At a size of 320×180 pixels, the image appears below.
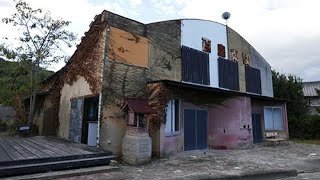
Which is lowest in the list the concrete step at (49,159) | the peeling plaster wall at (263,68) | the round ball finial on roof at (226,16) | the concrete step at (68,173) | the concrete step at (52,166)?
the concrete step at (68,173)

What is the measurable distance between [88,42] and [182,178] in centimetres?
697

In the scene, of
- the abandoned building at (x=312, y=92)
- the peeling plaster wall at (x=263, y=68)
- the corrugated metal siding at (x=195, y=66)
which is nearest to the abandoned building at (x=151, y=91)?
the corrugated metal siding at (x=195, y=66)

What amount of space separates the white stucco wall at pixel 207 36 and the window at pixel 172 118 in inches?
132

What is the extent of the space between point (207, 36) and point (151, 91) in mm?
5555

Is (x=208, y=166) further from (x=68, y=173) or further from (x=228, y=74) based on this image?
(x=228, y=74)

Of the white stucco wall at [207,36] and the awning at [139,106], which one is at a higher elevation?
the white stucco wall at [207,36]

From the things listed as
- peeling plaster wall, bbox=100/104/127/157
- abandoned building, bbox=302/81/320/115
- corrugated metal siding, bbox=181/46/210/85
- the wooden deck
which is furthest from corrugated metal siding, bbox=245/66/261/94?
abandoned building, bbox=302/81/320/115

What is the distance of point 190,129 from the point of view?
1162cm

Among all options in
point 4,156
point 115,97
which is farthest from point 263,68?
point 4,156

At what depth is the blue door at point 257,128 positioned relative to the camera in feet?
49.2

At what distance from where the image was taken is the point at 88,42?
10.7m

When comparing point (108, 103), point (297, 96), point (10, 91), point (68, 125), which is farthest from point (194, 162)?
point (297, 96)

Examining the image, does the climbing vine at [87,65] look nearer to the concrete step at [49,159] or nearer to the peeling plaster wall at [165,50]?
the peeling plaster wall at [165,50]

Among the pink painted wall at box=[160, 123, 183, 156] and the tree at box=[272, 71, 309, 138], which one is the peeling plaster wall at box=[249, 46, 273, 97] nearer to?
the tree at box=[272, 71, 309, 138]
